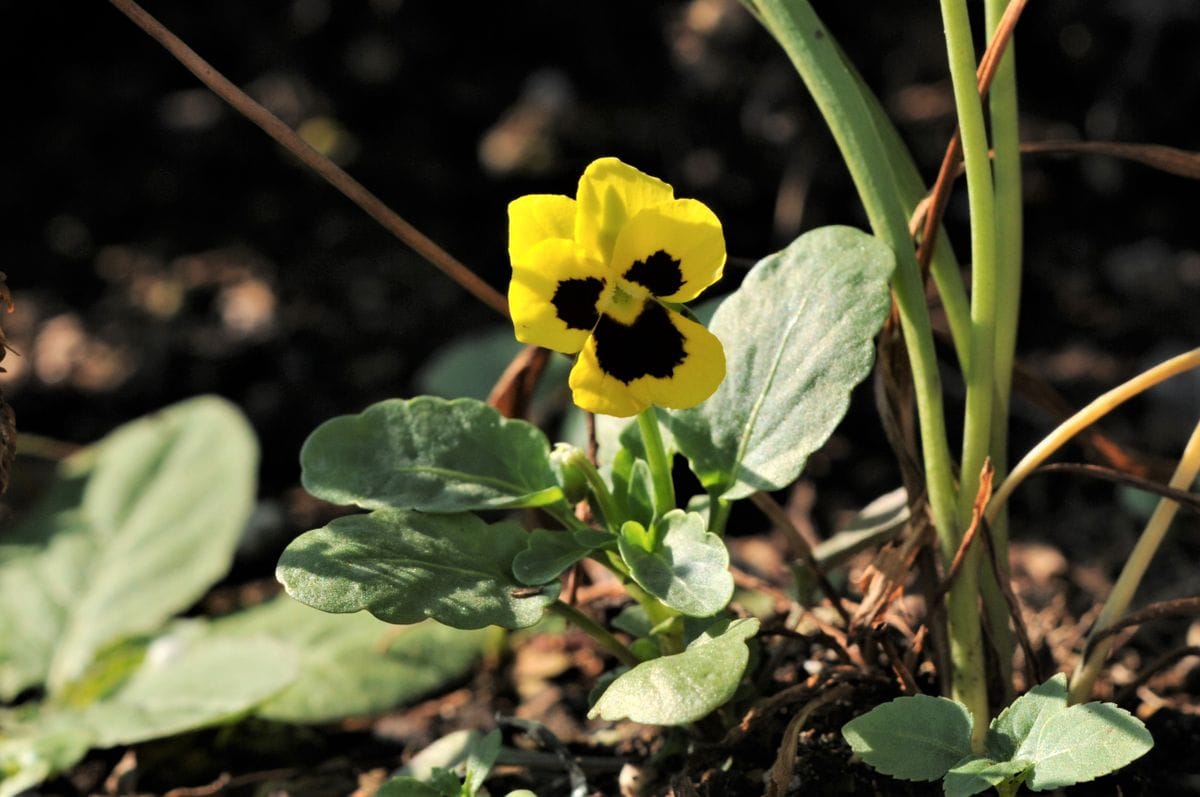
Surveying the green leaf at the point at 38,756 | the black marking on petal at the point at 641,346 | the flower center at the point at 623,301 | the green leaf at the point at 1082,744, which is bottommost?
the green leaf at the point at 38,756

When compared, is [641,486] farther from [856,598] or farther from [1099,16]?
[1099,16]

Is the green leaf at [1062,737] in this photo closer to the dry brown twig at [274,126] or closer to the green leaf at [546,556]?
the green leaf at [546,556]

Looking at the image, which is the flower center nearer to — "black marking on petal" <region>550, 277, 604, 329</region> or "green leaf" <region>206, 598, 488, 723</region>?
"black marking on petal" <region>550, 277, 604, 329</region>

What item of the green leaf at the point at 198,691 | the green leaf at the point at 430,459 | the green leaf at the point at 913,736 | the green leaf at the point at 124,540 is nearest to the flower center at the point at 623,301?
the green leaf at the point at 430,459

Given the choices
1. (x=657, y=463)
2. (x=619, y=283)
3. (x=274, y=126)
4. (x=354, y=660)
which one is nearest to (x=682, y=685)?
(x=657, y=463)

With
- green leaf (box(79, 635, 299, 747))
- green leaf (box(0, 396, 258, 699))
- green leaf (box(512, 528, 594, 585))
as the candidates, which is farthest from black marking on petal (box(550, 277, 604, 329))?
green leaf (box(0, 396, 258, 699))

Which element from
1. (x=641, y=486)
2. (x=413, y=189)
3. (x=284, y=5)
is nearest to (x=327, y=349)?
(x=413, y=189)

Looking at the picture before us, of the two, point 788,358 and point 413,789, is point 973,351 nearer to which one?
point 788,358
